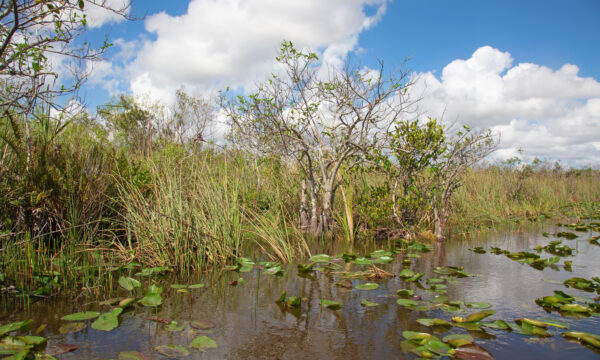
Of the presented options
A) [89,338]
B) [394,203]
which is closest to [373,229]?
[394,203]

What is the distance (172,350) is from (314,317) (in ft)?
3.18

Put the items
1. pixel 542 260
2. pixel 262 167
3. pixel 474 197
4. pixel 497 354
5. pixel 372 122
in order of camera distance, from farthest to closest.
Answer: pixel 474 197 < pixel 262 167 < pixel 372 122 < pixel 542 260 < pixel 497 354

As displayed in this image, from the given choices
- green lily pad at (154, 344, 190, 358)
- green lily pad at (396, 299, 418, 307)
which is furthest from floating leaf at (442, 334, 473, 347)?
green lily pad at (154, 344, 190, 358)

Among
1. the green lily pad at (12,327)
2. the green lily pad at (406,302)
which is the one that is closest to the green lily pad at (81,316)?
the green lily pad at (12,327)

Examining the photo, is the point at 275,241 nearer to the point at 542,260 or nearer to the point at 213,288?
the point at 213,288

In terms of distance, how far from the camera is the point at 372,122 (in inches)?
228

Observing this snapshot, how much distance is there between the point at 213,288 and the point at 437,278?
2124mm

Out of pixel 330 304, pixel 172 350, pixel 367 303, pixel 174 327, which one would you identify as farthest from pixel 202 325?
pixel 367 303

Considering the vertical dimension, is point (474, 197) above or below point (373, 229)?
above

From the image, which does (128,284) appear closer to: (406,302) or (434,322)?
(406,302)

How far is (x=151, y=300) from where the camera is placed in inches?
104

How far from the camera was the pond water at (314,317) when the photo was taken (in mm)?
2055

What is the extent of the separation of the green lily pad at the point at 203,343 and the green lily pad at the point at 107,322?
548 millimetres

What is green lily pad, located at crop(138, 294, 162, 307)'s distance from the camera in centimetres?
262
